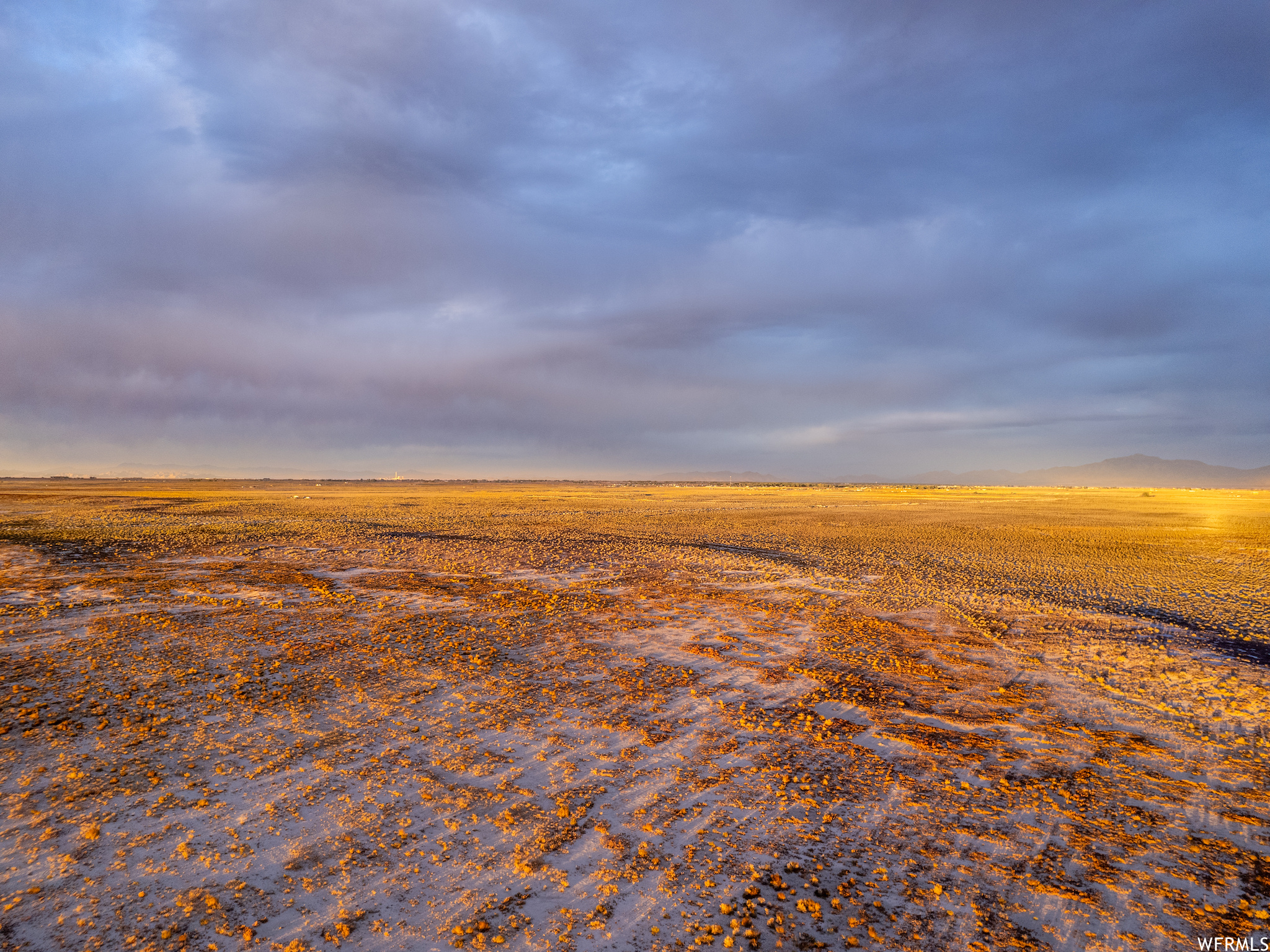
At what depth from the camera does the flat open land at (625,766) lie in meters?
3.70

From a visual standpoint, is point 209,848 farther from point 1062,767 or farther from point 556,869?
point 1062,767

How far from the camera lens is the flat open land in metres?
3.70

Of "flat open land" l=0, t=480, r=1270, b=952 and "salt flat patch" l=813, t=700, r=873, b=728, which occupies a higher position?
"flat open land" l=0, t=480, r=1270, b=952

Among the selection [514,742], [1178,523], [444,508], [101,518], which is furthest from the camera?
[444,508]

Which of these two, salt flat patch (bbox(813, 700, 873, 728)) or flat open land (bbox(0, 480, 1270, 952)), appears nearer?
flat open land (bbox(0, 480, 1270, 952))

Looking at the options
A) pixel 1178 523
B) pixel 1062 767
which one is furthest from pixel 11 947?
pixel 1178 523

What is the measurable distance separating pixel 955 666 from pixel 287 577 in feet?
47.9

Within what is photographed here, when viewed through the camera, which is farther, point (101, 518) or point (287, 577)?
point (101, 518)

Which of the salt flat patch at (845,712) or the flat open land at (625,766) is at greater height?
the flat open land at (625,766)

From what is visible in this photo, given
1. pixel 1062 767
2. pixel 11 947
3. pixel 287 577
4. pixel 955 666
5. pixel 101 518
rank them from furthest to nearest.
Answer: pixel 101 518
pixel 287 577
pixel 955 666
pixel 1062 767
pixel 11 947

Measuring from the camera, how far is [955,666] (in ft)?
28.6

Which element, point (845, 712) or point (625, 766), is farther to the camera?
point (845, 712)

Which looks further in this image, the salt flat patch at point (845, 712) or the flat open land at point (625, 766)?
the salt flat patch at point (845, 712)

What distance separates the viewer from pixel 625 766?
5621mm
